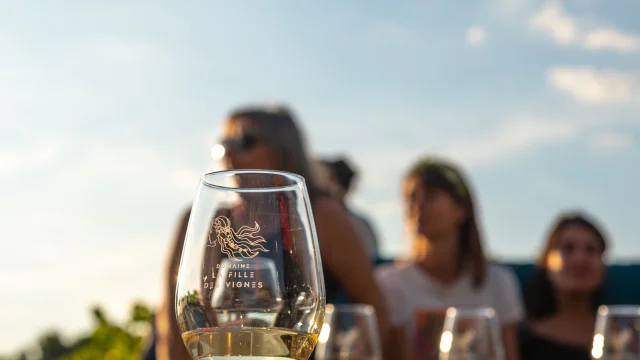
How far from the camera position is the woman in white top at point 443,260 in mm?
3992

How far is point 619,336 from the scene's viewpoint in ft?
5.30

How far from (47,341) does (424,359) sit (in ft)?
73.3

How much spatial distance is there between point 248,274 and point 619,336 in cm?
107

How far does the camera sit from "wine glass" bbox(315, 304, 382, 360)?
1657 mm

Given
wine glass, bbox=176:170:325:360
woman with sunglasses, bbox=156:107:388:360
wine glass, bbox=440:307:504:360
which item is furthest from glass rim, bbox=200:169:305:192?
woman with sunglasses, bbox=156:107:388:360

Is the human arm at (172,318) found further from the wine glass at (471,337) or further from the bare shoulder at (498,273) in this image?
the bare shoulder at (498,273)

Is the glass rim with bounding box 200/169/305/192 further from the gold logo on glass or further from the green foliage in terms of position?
the green foliage

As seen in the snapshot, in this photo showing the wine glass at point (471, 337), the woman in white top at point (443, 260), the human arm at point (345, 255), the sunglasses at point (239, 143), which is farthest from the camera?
the woman in white top at point (443, 260)

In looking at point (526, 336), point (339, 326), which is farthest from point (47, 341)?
point (339, 326)

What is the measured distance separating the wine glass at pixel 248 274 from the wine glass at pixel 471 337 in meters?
0.79

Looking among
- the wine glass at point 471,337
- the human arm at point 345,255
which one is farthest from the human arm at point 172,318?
the human arm at point 345,255

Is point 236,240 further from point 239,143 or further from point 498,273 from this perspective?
point 498,273

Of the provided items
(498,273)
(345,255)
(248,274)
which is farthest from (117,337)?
(248,274)

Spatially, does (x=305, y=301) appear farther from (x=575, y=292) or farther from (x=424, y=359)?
(x=575, y=292)
